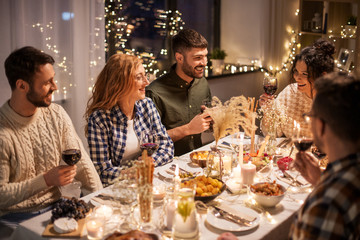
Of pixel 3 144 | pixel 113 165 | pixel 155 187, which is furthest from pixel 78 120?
pixel 155 187

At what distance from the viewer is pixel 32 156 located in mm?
2041

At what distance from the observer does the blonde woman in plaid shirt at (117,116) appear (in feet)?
7.79

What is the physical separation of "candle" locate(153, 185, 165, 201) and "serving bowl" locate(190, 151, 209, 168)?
1.69ft

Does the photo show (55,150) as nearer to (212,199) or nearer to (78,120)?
(212,199)

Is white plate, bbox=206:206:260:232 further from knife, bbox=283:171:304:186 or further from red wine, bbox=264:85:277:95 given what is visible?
red wine, bbox=264:85:277:95

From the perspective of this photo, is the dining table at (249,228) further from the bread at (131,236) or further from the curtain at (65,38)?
the curtain at (65,38)

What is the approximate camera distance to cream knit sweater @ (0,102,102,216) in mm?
1885

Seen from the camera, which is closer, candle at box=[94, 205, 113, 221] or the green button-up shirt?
candle at box=[94, 205, 113, 221]

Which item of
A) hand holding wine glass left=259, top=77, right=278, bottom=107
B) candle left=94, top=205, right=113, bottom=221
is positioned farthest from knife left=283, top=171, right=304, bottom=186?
candle left=94, top=205, right=113, bottom=221

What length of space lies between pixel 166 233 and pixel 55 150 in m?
0.93

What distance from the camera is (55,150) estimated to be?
7.05 feet

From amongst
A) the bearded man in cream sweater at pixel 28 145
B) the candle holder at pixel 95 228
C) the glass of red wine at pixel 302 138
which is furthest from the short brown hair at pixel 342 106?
the bearded man in cream sweater at pixel 28 145

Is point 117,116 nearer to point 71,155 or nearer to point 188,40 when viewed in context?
point 71,155

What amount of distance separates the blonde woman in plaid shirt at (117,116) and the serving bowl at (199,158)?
0.21 m
